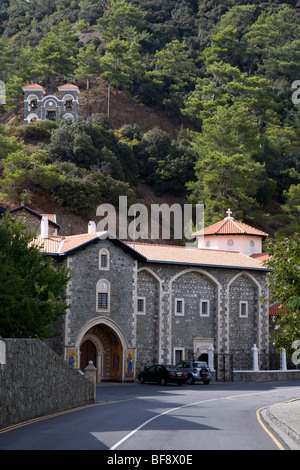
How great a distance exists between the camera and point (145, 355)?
44.3m

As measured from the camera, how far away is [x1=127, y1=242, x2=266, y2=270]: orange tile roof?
45.9 m

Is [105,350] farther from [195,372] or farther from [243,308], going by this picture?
[243,308]

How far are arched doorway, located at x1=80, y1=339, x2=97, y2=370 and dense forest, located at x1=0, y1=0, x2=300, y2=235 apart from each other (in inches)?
1128

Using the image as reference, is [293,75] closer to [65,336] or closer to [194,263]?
[194,263]

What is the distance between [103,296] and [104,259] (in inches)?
91.9

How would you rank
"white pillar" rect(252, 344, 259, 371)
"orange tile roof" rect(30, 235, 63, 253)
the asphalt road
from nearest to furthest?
the asphalt road < "orange tile roof" rect(30, 235, 63, 253) < "white pillar" rect(252, 344, 259, 371)

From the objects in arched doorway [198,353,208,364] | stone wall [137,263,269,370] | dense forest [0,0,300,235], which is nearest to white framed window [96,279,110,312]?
stone wall [137,263,269,370]

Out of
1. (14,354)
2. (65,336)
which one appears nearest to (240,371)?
(65,336)

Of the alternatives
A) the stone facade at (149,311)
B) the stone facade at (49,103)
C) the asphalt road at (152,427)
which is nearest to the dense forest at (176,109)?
the stone facade at (49,103)

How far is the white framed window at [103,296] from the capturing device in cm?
4147

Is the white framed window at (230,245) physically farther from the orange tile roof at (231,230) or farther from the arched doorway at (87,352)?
the arched doorway at (87,352)

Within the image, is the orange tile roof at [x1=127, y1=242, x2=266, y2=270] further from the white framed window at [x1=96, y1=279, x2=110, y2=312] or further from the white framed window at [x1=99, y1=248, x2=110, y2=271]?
the white framed window at [x1=96, y1=279, x2=110, y2=312]

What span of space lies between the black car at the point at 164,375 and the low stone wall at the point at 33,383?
14.0m

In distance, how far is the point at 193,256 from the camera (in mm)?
47656
